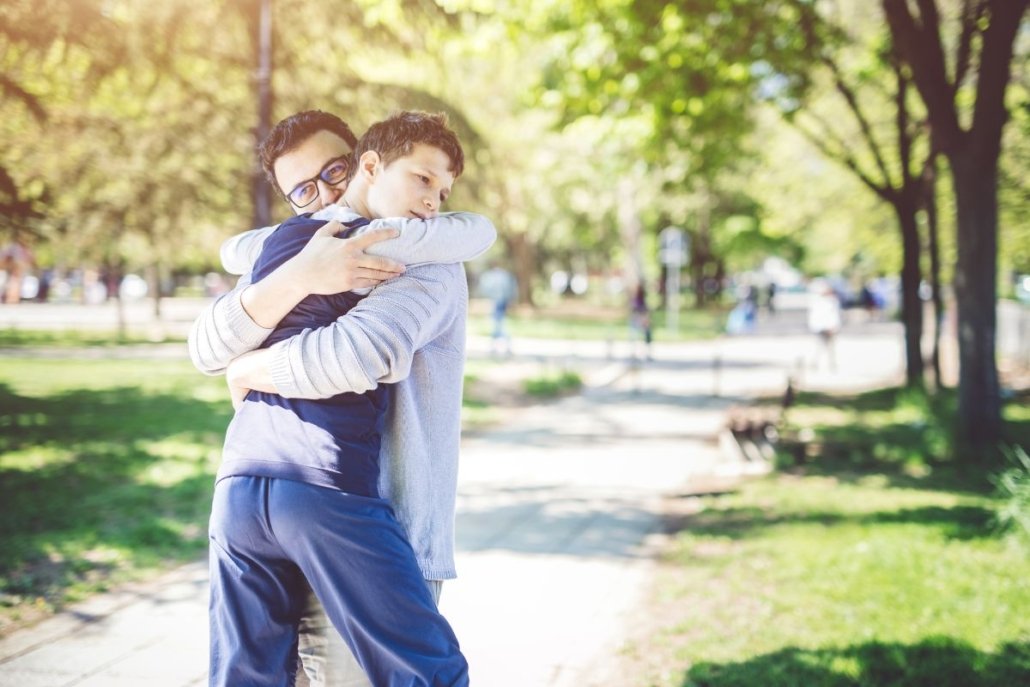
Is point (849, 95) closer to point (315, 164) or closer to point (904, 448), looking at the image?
point (904, 448)

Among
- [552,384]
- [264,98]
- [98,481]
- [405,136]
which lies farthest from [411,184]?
[552,384]

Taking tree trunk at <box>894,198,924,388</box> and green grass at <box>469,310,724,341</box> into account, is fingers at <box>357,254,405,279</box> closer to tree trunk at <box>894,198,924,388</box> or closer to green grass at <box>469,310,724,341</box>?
tree trunk at <box>894,198,924,388</box>

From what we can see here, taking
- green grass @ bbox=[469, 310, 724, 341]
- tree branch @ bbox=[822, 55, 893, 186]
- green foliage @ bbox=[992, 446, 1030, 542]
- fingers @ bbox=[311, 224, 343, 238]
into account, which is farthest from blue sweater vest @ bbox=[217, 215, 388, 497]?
green grass @ bbox=[469, 310, 724, 341]

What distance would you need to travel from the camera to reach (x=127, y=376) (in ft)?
54.6

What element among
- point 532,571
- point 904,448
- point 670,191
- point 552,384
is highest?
point 670,191

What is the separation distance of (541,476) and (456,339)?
6933 mm

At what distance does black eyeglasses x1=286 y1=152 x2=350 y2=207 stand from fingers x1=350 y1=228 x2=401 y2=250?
43 centimetres

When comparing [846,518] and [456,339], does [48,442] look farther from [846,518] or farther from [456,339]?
[456,339]

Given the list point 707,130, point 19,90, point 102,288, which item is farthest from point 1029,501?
point 102,288

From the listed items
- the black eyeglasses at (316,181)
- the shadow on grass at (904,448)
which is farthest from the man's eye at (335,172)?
the shadow on grass at (904,448)

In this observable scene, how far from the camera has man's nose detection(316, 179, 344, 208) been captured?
2.29 meters

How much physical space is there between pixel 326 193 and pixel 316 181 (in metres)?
0.04

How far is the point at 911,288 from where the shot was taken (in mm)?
15109

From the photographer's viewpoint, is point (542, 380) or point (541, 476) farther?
point (542, 380)
